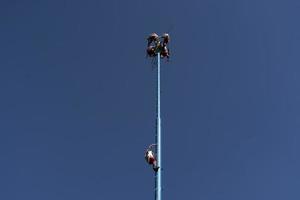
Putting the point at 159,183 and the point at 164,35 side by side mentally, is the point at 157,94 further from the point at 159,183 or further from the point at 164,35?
Result: the point at 159,183

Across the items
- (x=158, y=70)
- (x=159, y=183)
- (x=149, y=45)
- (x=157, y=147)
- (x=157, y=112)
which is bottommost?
(x=159, y=183)

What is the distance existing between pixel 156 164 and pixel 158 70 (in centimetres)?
633

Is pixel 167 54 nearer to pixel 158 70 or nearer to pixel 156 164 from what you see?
pixel 158 70

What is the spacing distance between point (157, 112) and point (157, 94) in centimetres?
144

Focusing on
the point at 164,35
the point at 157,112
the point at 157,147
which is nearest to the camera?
the point at 157,147

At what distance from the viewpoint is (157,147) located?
19.9 m

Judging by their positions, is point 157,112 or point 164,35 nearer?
point 157,112

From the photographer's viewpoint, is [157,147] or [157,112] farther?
[157,112]

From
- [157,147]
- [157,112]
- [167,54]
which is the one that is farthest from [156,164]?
[167,54]

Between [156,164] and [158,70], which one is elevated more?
[158,70]

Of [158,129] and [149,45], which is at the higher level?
[149,45]

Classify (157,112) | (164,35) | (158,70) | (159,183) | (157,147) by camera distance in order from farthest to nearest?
(164,35)
(158,70)
(157,112)
(157,147)
(159,183)

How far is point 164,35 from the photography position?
25422 mm

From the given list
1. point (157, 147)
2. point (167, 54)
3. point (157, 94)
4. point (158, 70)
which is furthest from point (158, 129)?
point (167, 54)
